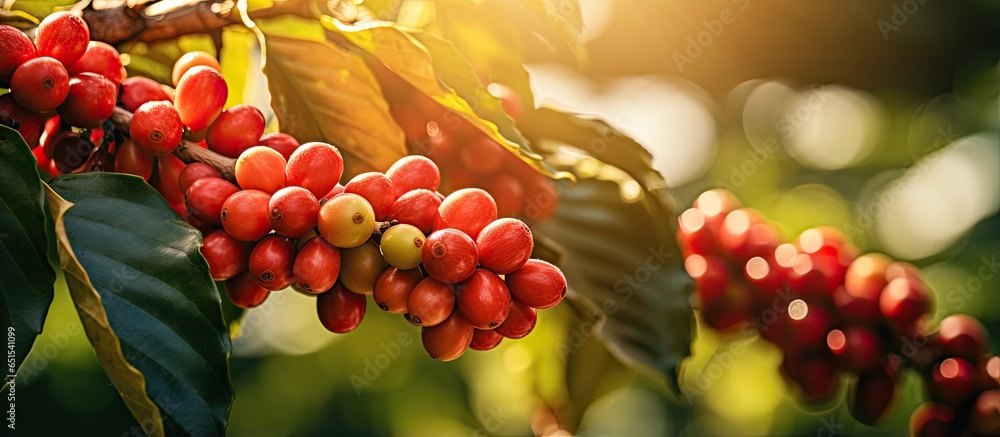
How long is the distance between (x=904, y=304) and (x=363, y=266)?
124 cm

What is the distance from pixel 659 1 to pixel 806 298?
214 cm

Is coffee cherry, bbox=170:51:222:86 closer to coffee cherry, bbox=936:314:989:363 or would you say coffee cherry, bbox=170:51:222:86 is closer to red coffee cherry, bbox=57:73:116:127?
red coffee cherry, bbox=57:73:116:127

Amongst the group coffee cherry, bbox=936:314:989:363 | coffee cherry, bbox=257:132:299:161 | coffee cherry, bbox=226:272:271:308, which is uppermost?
coffee cherry, bbox=257:132:299:161

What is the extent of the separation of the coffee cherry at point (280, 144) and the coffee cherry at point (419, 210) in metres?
0.18

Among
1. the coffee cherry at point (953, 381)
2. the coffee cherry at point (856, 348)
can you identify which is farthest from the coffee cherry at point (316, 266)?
the coffee cherry at point (953, 381)

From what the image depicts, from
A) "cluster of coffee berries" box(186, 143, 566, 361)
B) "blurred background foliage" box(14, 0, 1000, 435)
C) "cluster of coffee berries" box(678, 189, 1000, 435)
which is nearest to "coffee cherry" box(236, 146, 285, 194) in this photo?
"cluster of coffee berries" box(186, 143, 566, 361)

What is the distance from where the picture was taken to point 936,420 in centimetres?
163

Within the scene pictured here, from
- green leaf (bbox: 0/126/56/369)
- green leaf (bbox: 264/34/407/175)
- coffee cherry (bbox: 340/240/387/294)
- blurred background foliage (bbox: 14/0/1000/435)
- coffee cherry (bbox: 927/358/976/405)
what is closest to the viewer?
green leaf (bbox: 0/126/56/369)

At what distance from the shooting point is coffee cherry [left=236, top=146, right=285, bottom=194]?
84 centimetres

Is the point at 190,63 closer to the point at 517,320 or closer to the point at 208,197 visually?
the point at 208,197

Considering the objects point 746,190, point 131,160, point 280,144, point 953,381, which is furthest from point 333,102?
point 746,190

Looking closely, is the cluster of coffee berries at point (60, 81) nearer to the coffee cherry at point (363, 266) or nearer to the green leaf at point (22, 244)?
the green leaf at point (22, 244)

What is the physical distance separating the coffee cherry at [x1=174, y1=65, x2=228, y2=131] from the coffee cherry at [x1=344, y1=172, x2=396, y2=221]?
20cm

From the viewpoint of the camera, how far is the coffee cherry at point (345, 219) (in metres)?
0.77
